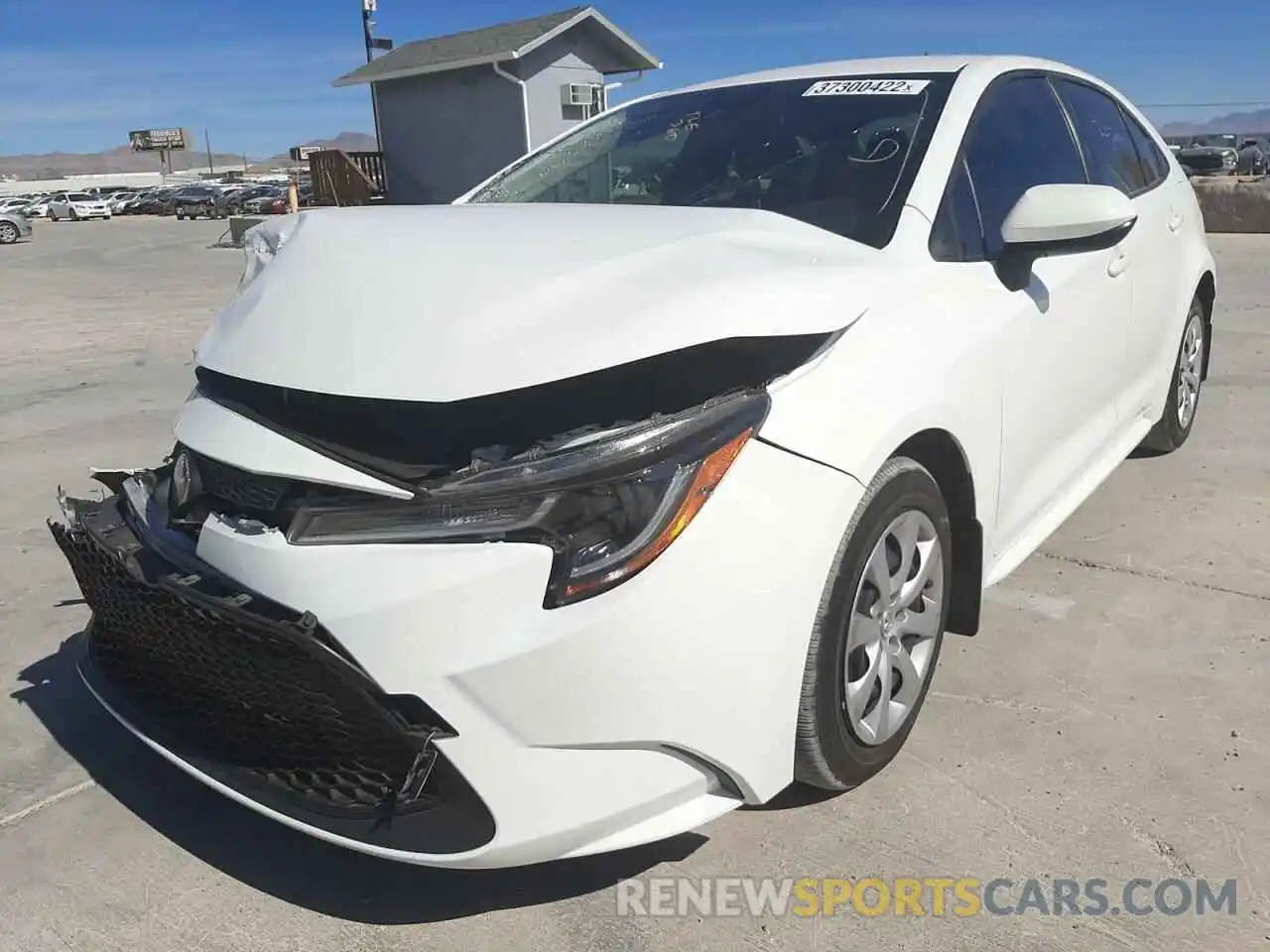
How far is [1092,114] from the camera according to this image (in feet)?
12.4

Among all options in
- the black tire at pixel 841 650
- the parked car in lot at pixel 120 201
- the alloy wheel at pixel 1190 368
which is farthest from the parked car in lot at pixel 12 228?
the black tire at pixel 841 650

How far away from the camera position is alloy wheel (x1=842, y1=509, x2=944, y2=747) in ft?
7.42

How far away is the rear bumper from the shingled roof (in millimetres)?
19787

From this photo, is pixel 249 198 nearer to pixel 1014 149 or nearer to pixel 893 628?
pixel 1014 149

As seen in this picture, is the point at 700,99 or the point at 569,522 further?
the point at 700,99

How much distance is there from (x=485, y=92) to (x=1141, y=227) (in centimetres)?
1936

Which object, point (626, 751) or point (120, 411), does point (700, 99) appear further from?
point (120, 411)

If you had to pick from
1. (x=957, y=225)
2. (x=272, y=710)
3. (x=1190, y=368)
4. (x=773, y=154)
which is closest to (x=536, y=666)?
(x=272, y=710)

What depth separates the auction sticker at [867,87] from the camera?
3004 mm

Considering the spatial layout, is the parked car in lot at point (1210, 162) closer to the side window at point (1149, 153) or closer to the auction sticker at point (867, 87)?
the side window at point (1149, 153)

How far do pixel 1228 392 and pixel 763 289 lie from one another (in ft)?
→ 16.1

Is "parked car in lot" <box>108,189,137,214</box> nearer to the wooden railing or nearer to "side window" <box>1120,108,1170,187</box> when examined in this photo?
the wooden railing

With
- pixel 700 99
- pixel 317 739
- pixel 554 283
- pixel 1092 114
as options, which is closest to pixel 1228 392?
pixel 1092 114

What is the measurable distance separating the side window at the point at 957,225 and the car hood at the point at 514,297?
290mm
